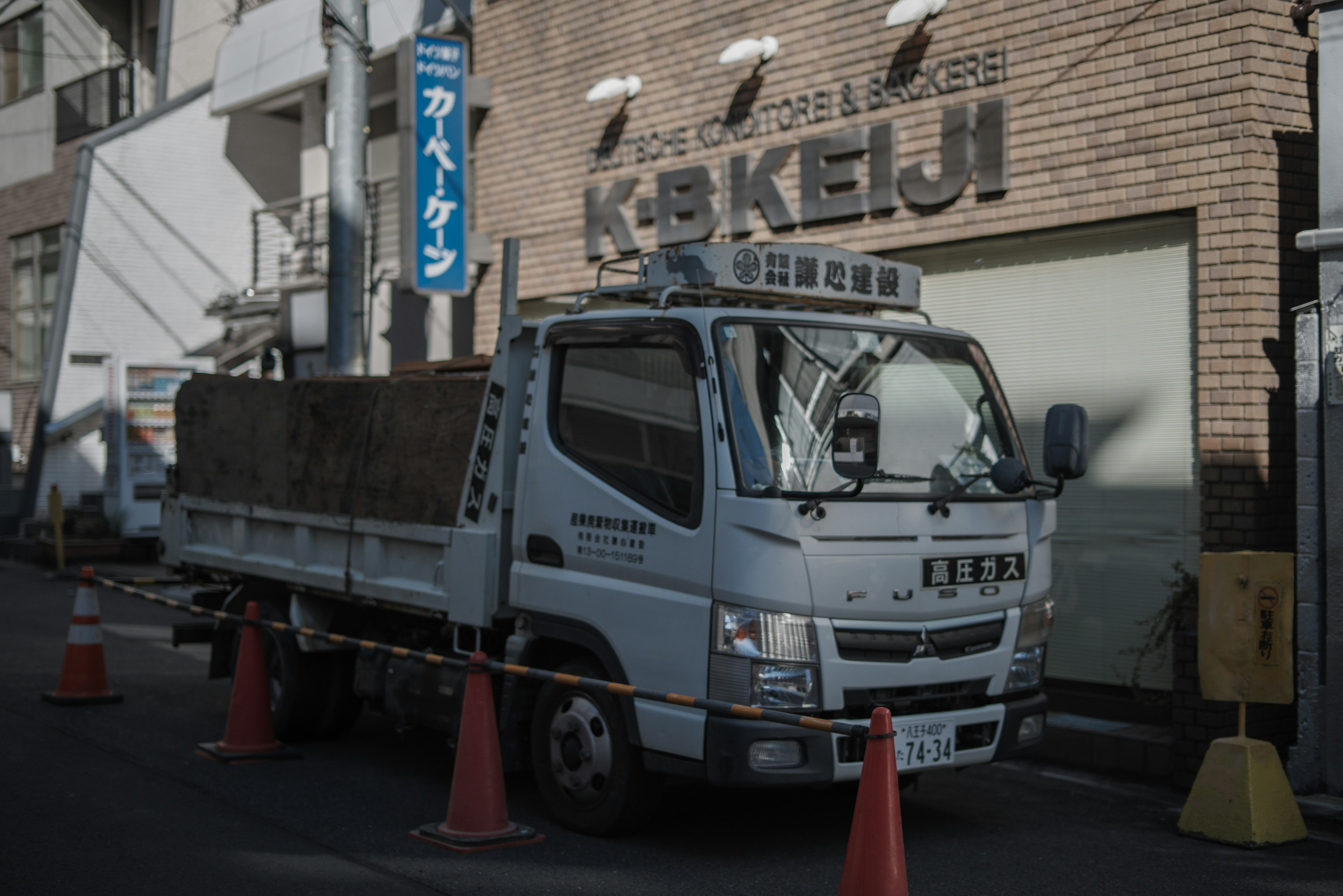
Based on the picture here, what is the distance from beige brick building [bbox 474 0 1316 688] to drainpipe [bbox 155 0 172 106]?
13.8 m

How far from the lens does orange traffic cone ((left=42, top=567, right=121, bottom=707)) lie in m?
9.27

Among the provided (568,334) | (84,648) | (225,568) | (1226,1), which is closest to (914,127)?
(1226,1)

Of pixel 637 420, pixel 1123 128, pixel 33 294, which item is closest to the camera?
pixel 637 420

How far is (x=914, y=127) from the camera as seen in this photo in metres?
10.2

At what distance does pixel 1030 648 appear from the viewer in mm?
6582

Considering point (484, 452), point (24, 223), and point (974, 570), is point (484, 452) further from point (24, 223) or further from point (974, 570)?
point (24, 223)

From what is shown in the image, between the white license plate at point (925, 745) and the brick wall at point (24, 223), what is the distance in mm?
22000

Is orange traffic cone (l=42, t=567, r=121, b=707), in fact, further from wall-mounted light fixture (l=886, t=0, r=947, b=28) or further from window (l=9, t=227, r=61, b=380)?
window (l=9, t=227, r=61, b=380)

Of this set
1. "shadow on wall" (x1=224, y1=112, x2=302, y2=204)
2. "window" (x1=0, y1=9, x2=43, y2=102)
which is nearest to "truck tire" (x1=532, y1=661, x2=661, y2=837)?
"shadow on wall" (x1=224, y1=112, x2=302, y2=204)

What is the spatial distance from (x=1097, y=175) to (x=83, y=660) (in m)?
7.72

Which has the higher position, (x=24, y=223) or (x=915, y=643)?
(x=24, y=223)

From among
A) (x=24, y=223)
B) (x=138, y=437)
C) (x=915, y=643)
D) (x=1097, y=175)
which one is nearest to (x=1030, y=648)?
(x=915, y=643)

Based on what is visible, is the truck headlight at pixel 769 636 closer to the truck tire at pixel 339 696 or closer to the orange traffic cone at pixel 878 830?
the orange traffic cone at pixel 878 830

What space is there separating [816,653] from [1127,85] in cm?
519
